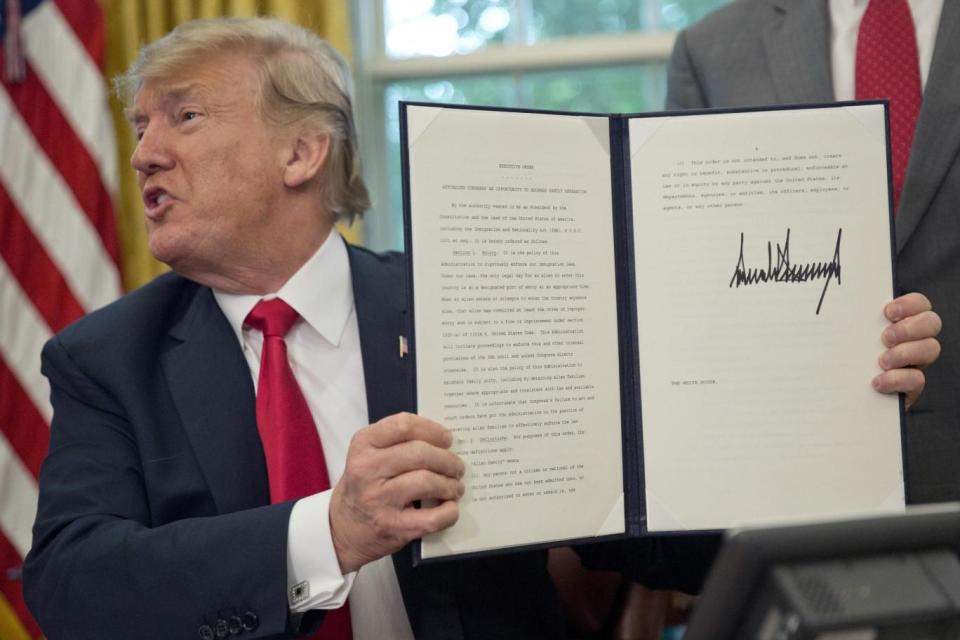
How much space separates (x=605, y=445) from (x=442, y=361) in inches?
10.9

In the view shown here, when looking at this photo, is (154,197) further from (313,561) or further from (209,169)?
(313,561)

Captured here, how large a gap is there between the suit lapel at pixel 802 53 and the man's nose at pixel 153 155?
46.9 inches

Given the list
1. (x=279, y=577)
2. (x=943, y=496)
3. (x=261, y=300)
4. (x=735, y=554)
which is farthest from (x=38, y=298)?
(x=735, y=554)

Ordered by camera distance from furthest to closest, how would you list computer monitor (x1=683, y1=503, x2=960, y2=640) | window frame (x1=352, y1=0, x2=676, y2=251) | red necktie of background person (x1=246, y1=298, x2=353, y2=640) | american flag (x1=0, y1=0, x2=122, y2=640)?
window frame (x1=352, y1=0, x2=676, y2=251)
american flag (x1=0, y1=0, x2=122, y2=640)
red necktie of background person (x1=246, y1=298, x2=353, y2=640)
computer monitor (x1=683, y1=503, x2=960, y2=640)

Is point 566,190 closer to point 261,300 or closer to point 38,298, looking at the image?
point 261,300

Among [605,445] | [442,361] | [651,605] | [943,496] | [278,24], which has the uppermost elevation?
[278,24]

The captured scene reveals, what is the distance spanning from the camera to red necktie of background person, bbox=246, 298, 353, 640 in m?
1.66

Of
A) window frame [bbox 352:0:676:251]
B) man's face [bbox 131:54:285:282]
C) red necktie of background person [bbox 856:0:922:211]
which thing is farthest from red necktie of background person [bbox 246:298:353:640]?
window frame [bbox 352:0:676:251]

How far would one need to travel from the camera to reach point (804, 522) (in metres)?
0.78

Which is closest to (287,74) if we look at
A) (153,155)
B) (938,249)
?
(153,155)

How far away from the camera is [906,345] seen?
1456 millimetres

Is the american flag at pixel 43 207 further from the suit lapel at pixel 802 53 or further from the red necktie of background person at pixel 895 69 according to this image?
the red necktie of background person at pixel 895 69

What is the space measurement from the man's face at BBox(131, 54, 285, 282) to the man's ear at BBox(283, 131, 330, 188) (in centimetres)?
2

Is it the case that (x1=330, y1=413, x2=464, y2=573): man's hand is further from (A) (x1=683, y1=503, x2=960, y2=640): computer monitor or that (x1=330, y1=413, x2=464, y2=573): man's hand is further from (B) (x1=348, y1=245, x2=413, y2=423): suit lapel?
(A) (x1=683, y1=503, x2=960, y2=640): computer monitor
